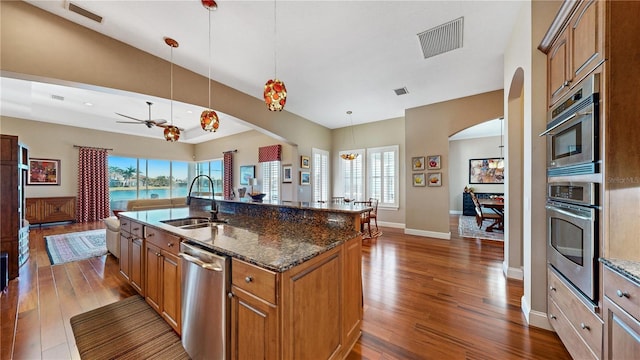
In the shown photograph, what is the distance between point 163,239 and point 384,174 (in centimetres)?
565

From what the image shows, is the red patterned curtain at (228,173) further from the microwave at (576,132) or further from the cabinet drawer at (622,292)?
the cabinet drawer at (622,292)

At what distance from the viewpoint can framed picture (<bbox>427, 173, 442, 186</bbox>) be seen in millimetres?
5070

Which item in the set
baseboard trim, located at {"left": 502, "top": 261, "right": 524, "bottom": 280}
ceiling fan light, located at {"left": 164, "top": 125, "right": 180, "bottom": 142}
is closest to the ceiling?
ceiling fan light, located at {"left": 164, "top": 125, "right": 180, "bottom": 142}

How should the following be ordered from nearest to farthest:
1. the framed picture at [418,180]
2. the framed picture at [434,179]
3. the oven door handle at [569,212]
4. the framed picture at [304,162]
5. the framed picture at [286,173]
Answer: the oven door handle at [569,212]
the framed picture at [434,179]
the framed picture at [418,180]
the framed picture at [304,162]
the framed picture at [286,173]

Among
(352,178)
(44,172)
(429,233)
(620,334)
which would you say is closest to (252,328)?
(620,334)

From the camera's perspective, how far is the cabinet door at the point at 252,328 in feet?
3.67

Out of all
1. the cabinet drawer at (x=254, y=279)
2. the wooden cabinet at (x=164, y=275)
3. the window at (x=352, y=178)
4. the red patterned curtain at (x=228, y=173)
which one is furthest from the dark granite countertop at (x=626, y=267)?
the red patterned curtain at (x=228, y=173)

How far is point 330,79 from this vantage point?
156 inches

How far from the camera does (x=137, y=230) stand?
2.37m

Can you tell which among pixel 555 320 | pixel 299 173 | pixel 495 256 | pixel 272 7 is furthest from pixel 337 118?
pixel 555 320

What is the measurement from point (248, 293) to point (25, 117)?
978 centimetres

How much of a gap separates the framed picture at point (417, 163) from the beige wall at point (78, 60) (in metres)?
4.51

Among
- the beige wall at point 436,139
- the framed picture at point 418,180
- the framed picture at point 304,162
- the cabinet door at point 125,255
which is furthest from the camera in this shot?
the framed picture at point 304,162

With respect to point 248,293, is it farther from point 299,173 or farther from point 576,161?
point 299,173
